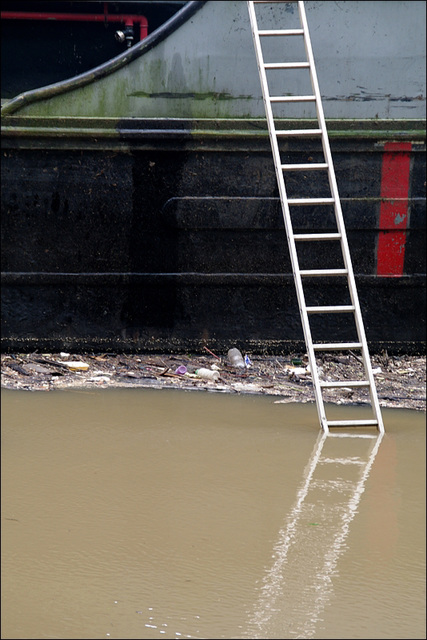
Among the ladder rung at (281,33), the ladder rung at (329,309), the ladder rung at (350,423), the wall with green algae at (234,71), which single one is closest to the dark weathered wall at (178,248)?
the wall with green algae at (234,71)

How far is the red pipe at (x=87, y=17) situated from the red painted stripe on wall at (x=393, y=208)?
1.96 metres

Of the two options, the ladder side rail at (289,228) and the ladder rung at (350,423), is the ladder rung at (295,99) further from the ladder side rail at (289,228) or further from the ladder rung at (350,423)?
the ladder rung at (350,423)

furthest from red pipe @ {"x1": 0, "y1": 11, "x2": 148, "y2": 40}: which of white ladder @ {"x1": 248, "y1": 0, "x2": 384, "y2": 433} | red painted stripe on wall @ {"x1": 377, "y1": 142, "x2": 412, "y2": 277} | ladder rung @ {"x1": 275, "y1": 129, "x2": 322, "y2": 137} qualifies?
red painted stripe on wall @ {"x1": 377, "y1": 142, "x2": 412, "y2": 277}

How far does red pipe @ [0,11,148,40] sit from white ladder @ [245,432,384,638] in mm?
3377

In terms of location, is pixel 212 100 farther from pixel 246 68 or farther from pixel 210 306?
pixel 210 306

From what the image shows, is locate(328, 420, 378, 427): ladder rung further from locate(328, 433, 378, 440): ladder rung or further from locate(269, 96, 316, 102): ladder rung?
locate(269, 96, 316, 102): ladder rung

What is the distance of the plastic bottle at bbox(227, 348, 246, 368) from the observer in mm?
4574

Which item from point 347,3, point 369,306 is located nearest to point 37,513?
point 369,306

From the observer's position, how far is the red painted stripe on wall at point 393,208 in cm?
467

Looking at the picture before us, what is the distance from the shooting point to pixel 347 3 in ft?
14.8

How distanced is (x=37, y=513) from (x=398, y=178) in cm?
313

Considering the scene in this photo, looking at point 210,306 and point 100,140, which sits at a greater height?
point 100,140

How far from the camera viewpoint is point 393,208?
15.5ft

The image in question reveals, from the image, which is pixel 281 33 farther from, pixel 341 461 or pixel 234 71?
pixel 341 461
